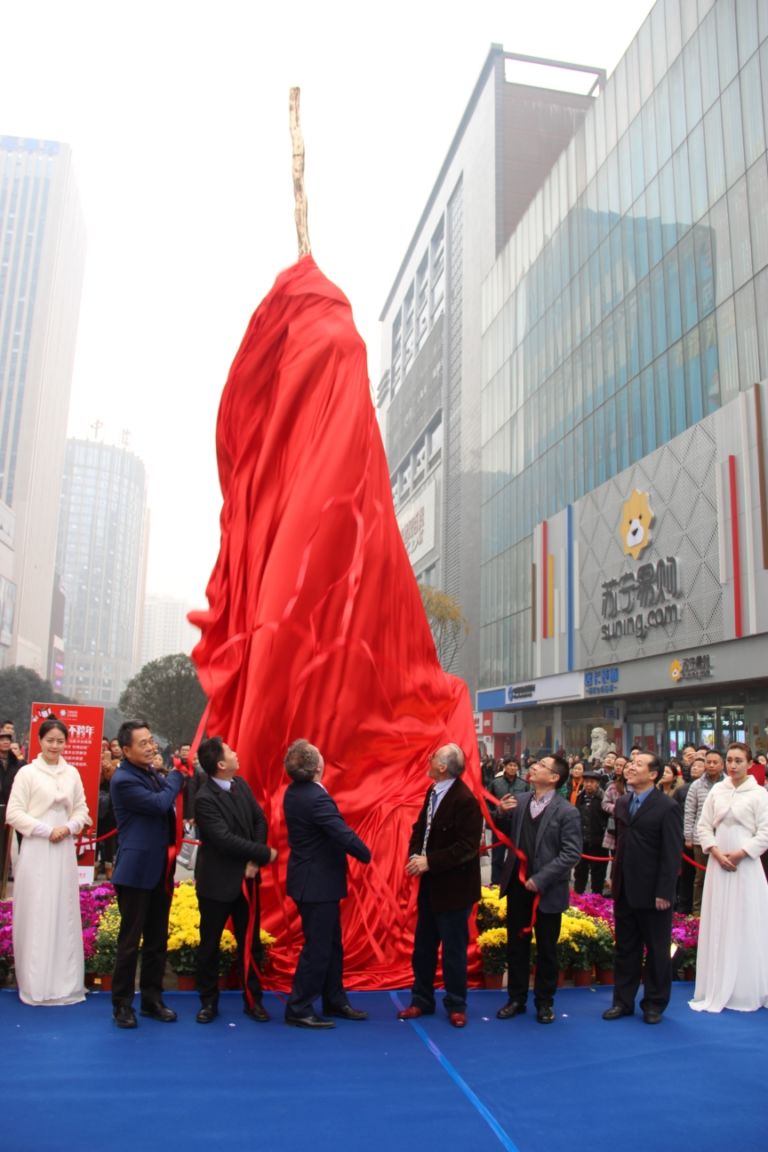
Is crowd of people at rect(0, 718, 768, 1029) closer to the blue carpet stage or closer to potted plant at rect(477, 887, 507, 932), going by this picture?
the blue carpet stage

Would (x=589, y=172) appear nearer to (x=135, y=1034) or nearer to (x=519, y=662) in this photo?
(x=519, y=662)

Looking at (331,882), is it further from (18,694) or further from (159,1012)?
(18,694)

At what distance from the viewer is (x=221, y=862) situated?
5.09m

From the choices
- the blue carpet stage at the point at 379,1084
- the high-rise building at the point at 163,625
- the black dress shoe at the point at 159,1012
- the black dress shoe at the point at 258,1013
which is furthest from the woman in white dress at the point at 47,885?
the high-rise building at the point at 163,625

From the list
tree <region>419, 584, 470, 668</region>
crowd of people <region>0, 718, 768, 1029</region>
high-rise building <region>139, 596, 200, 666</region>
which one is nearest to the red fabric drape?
crowd of people <region>0, 718, 768, 1029</region>

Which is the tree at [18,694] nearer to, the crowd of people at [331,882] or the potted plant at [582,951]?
the crowd of people at [331,882]

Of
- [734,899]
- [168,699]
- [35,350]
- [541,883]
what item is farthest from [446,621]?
[35,350]

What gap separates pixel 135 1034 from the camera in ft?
15.8

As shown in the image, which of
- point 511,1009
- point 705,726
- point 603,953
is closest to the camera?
point 511,1009

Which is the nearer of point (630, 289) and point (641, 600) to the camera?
point (641, 600)

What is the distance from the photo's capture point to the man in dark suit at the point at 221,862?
16.6 feet

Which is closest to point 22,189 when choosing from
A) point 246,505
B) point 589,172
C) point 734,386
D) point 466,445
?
point 466,445

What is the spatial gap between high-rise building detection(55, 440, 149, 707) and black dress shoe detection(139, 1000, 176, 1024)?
5502 inches

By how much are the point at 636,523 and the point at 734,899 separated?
20.8 m
